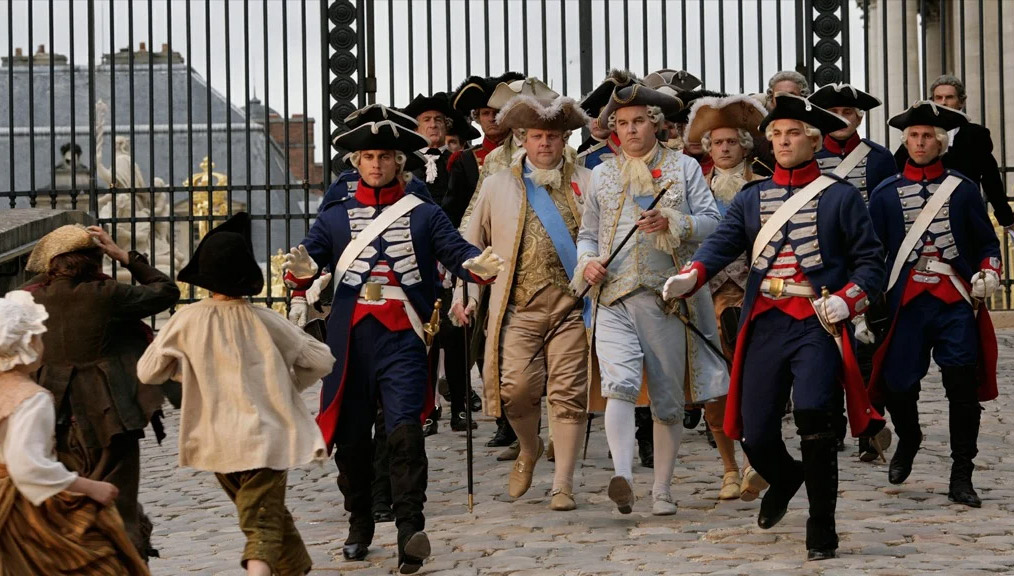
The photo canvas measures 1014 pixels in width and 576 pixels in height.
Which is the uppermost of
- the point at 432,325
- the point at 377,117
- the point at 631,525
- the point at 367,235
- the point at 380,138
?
the point at 377,117

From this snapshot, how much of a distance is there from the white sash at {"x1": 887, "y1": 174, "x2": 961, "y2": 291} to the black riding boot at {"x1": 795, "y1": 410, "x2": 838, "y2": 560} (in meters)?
1.55

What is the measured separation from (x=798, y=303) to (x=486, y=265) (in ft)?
3.95

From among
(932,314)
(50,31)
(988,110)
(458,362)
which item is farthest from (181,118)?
(932,314)

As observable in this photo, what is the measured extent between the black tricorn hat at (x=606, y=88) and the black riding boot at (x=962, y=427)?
1.90 m

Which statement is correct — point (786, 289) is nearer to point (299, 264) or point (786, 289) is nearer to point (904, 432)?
point (904, 432)

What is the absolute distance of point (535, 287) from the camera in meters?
8.30

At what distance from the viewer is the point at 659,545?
23.6 feet

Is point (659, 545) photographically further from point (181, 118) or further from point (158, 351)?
point (181, 118)

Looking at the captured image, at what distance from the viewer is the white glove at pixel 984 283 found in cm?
806

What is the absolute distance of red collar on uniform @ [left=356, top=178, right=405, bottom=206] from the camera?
7656 millimetres

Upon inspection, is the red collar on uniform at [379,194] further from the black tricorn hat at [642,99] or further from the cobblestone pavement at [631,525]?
the cobblestone pavement at [631,525]

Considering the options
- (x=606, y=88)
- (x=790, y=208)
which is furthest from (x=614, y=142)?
(x=790, y=208)

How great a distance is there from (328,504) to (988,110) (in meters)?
17.9

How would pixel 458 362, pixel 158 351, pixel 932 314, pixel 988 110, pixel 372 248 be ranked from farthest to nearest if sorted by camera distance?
pixel 988 110
pixel 458 362
pixel 932 314
pixel 372 248
pixel 158 351
